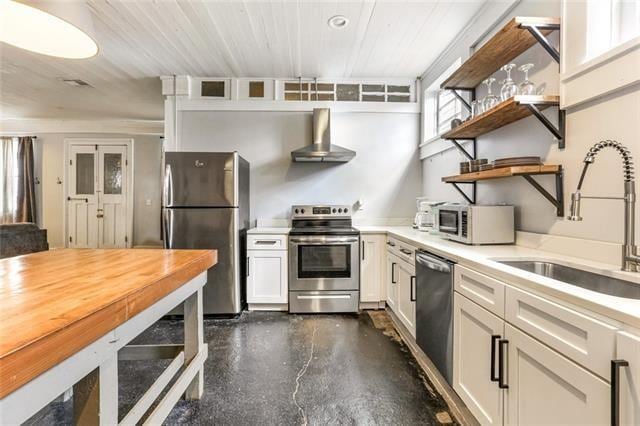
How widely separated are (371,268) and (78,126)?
22.4ft

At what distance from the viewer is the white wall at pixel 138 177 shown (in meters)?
6.00

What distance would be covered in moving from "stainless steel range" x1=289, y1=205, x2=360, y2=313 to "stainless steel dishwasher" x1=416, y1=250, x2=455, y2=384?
1.03 metres

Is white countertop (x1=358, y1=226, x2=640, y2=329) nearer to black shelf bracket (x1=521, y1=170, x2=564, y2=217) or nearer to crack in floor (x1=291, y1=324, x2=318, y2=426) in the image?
black shelf bracket (x1=521, y1=170, x2=564, y2=217)

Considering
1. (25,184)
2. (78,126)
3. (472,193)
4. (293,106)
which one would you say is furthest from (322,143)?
(25,184)

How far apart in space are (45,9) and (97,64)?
3007mm

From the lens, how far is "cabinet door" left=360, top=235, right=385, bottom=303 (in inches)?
123

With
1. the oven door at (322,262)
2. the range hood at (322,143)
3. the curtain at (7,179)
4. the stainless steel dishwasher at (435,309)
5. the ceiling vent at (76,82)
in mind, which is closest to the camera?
the stainless steel dishwasher at (435,309)

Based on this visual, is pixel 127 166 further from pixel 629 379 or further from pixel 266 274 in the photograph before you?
pixel 629 379

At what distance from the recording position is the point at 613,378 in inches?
30.1

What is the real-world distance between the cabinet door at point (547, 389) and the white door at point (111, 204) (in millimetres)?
6911

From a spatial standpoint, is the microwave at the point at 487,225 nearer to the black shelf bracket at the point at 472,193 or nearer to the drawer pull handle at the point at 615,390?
the black shelf bracket at the point at 472,193

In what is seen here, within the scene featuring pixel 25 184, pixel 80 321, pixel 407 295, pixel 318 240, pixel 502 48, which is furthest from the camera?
pixel 25 184

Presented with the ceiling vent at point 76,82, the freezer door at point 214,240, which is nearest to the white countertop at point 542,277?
the freezer door at point 214,240

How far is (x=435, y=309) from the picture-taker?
184cm
